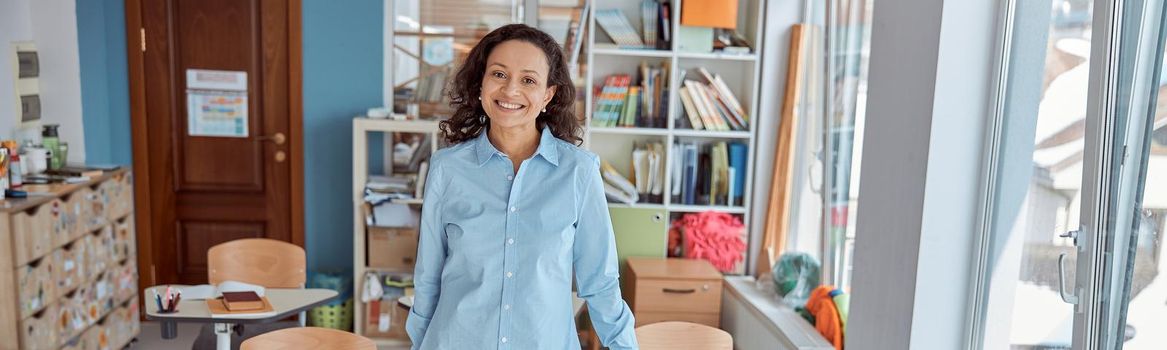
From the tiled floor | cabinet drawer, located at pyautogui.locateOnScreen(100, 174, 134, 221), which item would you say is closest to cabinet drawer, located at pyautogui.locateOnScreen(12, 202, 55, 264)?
cabinet drawer, located at pyautogui.locateOnScreen(100, 174, 134, 221)

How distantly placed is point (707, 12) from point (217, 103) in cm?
264

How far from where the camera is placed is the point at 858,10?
364cm

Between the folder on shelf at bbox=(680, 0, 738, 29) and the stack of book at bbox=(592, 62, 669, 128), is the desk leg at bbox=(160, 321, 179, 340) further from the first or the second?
the folder on shelf at bbox=(680, 0, 738, 29)

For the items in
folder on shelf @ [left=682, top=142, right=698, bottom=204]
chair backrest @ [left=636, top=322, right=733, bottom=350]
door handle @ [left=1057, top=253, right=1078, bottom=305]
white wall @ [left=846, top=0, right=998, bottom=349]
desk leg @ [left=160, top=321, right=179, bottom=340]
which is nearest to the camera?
door handle @ [left=1057, top=253, right=1078, bottom=305]

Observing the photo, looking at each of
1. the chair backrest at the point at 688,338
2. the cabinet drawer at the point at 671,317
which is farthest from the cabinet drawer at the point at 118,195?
the chair backrest at the point at 688,338

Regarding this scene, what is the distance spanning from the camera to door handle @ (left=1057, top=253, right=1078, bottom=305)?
2.20 meters

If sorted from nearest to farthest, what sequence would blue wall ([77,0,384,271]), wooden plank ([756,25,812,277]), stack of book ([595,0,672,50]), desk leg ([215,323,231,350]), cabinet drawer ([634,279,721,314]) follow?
desk leg ([215,323,231,350]), cabinet drawer ([634,279,721,314]), wooden plank ([756,25,812,277]), stack of book ([595,0,672,50]), blue wall ([77,0,384,271])

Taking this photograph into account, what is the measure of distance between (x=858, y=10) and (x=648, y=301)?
5.34 feet

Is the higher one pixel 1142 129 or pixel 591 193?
pixel 1142 129

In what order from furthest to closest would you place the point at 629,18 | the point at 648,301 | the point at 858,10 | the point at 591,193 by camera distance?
the point at 629,18, the point at 648,301, the point at 858,10, the point at 591,193

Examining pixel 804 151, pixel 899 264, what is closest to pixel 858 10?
pixel 804 151

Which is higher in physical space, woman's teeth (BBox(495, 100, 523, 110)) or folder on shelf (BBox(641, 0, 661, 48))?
folder on shelf (BBox(641, 0, 661, 48))

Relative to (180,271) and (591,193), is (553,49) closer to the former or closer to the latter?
(591,193)

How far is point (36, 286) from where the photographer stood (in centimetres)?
377
